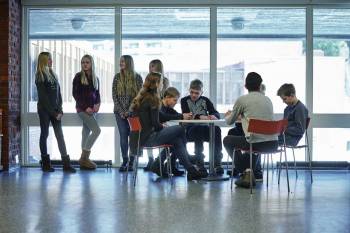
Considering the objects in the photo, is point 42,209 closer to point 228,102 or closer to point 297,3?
point 228,102

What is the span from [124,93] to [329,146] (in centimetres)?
318

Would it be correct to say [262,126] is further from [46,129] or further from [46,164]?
[46,164]

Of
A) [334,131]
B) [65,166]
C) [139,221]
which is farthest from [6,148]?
[334,131]

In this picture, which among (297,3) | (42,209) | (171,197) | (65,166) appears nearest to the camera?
(42,209)

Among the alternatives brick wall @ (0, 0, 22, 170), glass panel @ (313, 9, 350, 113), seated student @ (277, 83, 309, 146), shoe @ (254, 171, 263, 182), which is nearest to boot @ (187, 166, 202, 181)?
shoe @ (254, 171, 263, 182)

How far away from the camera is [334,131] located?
8.45 metres

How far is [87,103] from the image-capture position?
7.96 metres

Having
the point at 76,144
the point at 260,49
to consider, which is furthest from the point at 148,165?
the point at 260,49

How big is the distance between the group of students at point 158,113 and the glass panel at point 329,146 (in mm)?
1648

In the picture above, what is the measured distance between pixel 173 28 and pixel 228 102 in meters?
1.38

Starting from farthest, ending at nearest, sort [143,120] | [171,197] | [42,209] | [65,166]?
[65,166]
[143,120]
[171,197]
[42,209]

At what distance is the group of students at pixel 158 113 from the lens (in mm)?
6066

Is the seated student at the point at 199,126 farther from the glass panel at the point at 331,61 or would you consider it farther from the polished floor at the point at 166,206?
the glass panel at the point at 331,61

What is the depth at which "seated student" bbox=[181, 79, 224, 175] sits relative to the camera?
710 cm
